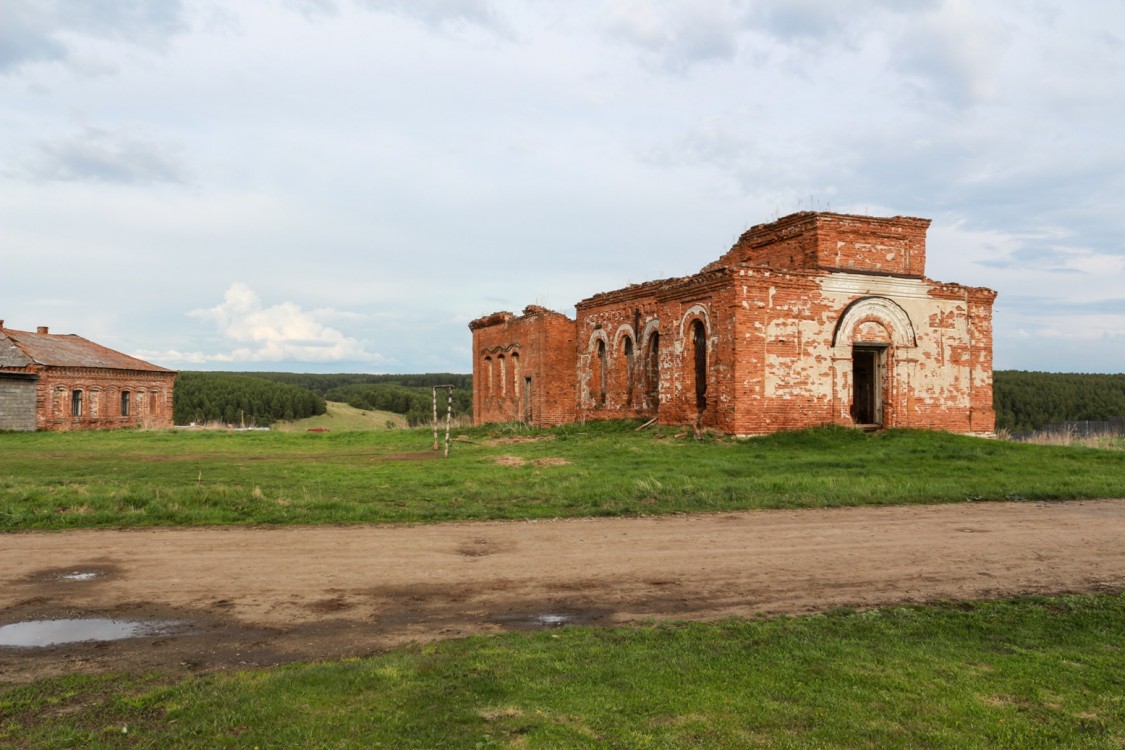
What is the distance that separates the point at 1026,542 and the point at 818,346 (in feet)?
41.7

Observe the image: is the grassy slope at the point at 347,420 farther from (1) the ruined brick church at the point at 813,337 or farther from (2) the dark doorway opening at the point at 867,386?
(2) the dark doorway opening at the point at 867,386

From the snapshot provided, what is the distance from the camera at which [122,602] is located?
7035 mm

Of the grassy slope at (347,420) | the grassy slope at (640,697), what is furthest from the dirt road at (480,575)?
the grassy slope at (347,420)

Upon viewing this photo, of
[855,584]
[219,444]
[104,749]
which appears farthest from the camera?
[219,444]

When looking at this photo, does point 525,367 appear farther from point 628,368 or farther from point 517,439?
point 517,439

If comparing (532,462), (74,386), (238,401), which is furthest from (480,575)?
(238,401)

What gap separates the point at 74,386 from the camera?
131 ft

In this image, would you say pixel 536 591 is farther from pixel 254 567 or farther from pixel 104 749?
pixel 104 749

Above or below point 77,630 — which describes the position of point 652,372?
above

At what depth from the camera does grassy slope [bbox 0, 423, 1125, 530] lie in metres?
11.8

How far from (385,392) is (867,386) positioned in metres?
89.1

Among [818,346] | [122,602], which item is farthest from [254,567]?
[818,346]

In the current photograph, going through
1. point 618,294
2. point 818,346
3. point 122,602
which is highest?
point 618,294

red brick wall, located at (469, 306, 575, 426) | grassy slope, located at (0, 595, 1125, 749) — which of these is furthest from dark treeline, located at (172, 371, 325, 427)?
grassy slope, located at (0, 595, 1125, 749)
